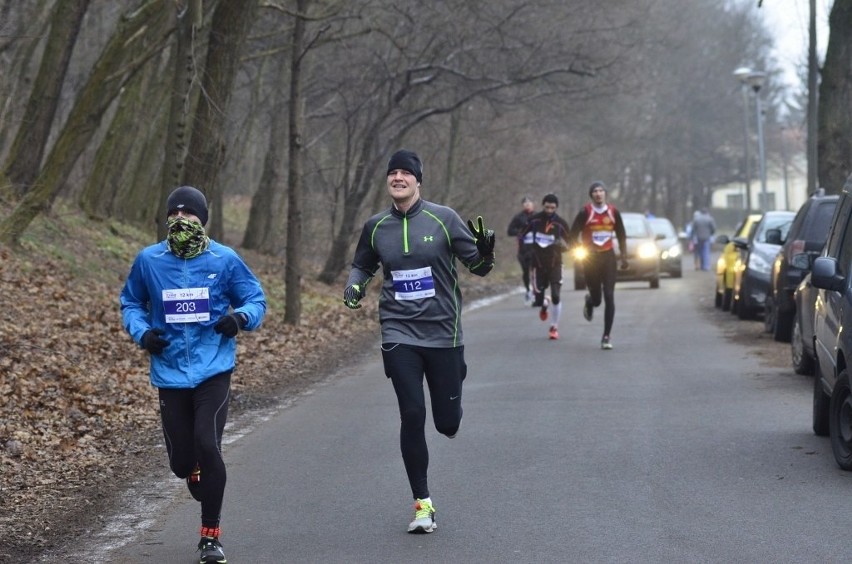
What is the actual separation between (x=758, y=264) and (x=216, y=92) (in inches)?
329

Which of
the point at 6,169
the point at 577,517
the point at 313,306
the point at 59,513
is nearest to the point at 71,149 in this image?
the point at 6,169

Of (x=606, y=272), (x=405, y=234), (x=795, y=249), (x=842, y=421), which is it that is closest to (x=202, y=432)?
(x=405, y=234)

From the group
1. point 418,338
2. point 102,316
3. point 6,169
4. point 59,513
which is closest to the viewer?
point 418,338

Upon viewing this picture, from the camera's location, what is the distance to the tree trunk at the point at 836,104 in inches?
844

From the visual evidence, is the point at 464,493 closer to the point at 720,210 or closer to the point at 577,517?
the point at 577,517

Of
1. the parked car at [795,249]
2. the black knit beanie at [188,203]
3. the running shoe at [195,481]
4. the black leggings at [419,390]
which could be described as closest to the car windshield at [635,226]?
the parked car at [795,249]

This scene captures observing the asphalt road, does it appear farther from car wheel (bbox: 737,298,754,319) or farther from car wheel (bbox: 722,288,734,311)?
car wheel (bbox: 722,288,734,311)

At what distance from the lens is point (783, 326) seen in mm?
18047

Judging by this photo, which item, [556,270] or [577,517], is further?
[556,270]

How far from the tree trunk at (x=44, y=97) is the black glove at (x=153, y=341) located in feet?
44.7

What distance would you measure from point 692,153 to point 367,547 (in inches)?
2787

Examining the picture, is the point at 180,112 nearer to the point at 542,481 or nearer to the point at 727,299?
the point at 542,481

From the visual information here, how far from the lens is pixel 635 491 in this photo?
8.38m

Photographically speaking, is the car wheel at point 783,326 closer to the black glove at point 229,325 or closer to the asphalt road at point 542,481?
the asphalt road at point 542,481
